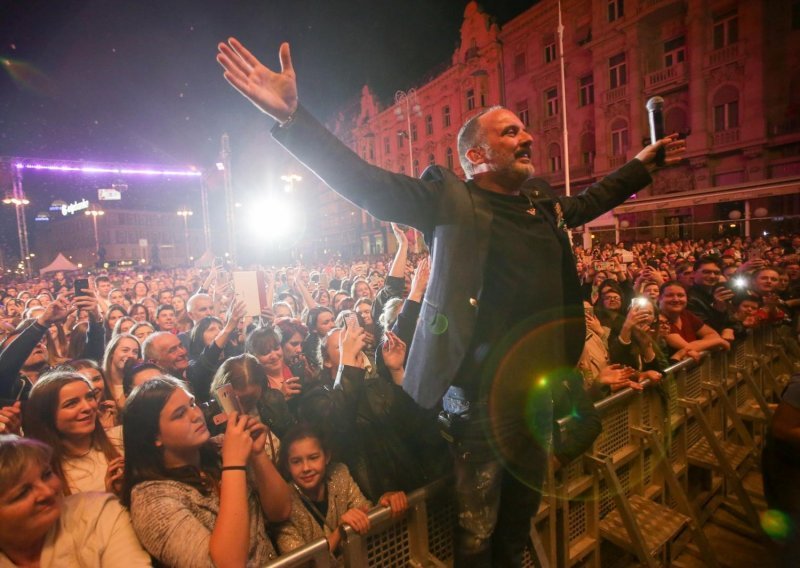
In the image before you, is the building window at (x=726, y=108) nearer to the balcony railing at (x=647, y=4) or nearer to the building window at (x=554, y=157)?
the balcony railing at (x=647, y=4)

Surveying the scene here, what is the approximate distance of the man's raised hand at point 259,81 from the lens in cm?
138

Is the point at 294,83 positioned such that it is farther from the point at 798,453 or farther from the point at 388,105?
the point at 388,105

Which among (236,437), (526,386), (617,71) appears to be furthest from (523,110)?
(236,437)

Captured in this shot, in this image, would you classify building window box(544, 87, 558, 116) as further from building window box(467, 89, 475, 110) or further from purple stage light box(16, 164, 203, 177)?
purple stage light box(16, 164, 203, 177)

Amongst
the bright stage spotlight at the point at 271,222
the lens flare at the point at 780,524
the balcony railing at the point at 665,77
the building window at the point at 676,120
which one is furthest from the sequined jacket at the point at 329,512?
the bright stage spotlight at the point at 271,222

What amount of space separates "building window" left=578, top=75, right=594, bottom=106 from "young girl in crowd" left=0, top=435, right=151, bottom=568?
29778mm

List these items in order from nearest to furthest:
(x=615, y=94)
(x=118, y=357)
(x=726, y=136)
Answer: (x=118, y=357)
(x=726, y=136)
(x=615, y=94)

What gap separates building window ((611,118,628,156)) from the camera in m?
24.2

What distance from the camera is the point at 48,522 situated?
1.65 meters

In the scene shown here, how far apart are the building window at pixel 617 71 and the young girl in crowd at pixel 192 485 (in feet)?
91.5

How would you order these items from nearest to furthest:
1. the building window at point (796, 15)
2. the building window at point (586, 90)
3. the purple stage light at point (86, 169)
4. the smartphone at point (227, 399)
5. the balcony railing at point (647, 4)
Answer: the smartphone at point (227, 399) → the building window at point (796, 15) → the purple stage light at point (86, 169) → the balcony railing at point (647, 4) → the building window at point (586, 90)

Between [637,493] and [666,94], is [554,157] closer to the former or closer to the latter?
[666,94]

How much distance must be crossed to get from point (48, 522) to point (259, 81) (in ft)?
5.76

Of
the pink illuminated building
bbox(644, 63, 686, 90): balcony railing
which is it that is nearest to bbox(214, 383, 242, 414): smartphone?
the pink illuminated building
